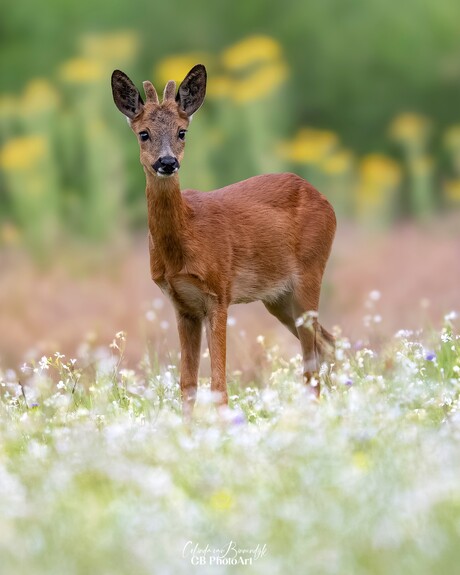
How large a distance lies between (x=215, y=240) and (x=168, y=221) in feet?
1.23

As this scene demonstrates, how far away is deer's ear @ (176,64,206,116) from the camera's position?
23.2 ft

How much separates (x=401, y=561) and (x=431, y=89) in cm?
1097

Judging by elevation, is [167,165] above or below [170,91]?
below

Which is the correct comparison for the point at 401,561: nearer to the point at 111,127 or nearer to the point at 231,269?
the point at 231,269

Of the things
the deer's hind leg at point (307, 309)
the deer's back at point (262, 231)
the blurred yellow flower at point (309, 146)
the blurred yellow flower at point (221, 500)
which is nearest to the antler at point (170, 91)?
the deer's back at point (262, 231)

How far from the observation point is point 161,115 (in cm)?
689

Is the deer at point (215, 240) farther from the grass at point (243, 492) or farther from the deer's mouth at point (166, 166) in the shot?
the grass at point (243, 492)

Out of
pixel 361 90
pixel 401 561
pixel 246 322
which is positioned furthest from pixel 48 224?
pixel 401 561

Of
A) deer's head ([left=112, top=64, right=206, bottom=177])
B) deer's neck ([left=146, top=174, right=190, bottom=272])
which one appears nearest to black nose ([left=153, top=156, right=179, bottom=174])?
deer's head ([left=112, top=64, right=206, bottom=177])

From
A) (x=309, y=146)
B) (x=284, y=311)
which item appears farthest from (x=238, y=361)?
(x=309, y=146)

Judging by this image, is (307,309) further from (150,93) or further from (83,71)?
(83,71)

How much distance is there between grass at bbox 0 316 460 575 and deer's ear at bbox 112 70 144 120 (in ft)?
5.60

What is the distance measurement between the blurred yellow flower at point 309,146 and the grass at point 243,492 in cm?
710

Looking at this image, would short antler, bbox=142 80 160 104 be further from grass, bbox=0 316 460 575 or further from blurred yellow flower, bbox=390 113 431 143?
blurred yellow flower, bbox=390 113 431 143
